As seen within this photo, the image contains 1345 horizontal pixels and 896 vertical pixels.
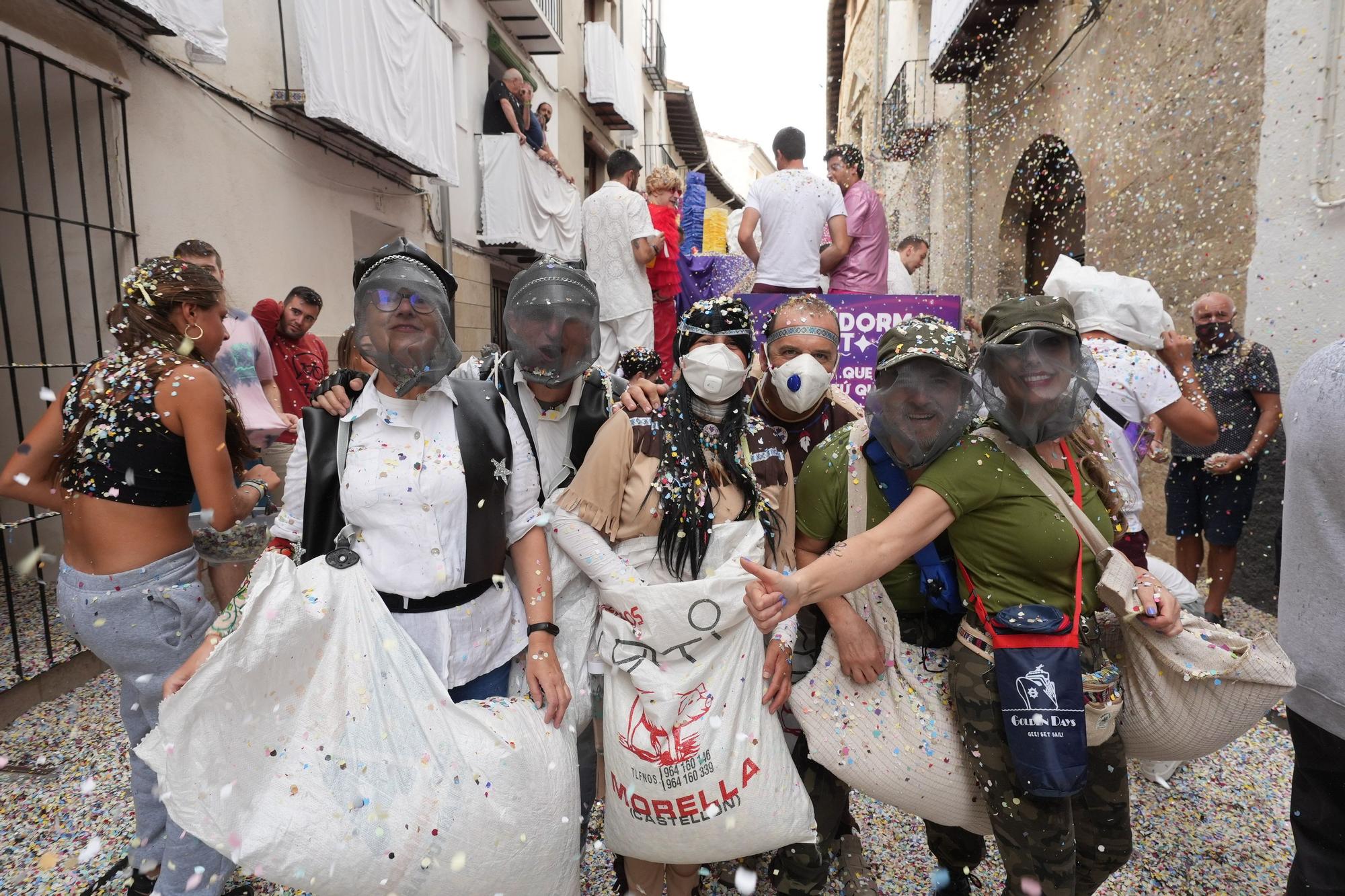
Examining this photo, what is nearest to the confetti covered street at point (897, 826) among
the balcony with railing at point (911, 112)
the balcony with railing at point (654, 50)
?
the balcony with railing at point (911, 112)

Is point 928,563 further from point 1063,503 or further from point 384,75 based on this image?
→ point 384,75

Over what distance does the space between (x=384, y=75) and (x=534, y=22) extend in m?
5.33

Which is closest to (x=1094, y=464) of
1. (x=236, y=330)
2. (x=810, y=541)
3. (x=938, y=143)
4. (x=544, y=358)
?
(x=810, y=541)

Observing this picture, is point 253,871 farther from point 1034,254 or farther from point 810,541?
point 1034,254

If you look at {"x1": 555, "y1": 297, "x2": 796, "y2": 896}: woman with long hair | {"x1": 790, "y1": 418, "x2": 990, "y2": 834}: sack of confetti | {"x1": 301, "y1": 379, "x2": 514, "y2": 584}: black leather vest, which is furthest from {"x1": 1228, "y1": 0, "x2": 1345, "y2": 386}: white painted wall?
{"x1": 301, "y1": 379, "x2": 514, "y2": 584}: black leather vest

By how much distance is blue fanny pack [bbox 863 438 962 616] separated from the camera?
72.9 inches

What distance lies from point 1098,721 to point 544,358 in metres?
1.68

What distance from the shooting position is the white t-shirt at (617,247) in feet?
15.2

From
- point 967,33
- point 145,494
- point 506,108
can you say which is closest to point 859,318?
point 145,494

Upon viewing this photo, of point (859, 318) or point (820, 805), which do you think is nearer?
point (820, 805)

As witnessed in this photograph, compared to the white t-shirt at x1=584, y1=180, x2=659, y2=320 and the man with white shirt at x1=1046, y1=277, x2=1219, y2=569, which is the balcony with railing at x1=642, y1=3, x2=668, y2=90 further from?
the man with white shirt at x1=1046, y1=277, x2=1219, y2=569

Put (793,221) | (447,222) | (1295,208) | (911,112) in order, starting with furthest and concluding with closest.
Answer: (911,112), (447,222), (793,221), (1295,208)

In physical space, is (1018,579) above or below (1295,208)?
below

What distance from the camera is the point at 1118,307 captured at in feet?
8.64
